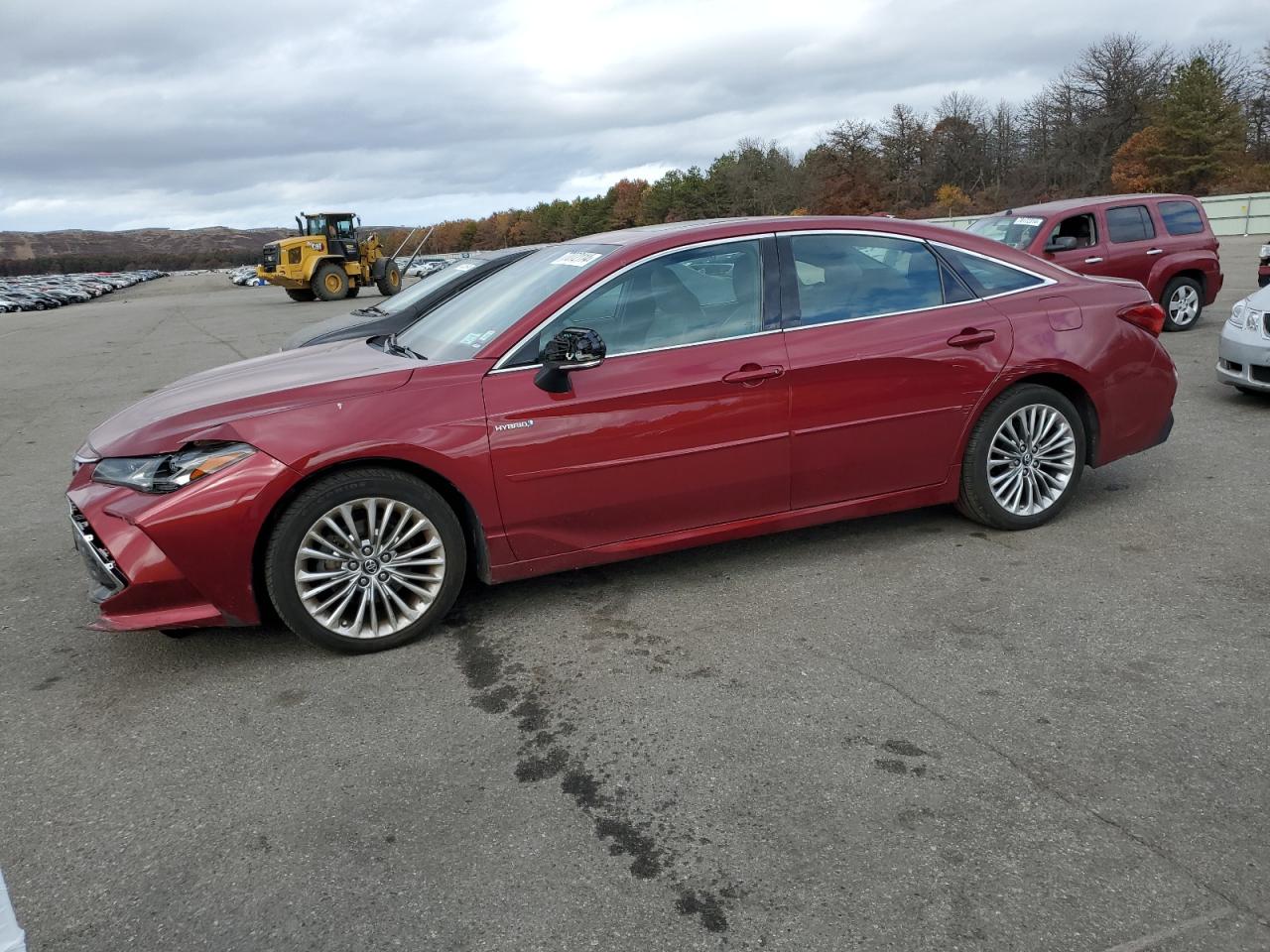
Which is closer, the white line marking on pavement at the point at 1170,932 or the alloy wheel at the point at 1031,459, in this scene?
the white line marking on pavement at the point at 1170,932

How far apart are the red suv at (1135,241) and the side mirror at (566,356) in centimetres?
858

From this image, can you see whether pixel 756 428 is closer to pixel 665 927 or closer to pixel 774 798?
Result: pixel 774 798

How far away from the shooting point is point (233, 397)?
13.8 feet

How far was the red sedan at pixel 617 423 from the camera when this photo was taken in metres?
3.92

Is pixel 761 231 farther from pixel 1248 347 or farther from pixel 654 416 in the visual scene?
pixel 1248 347

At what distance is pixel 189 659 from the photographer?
4191 mm

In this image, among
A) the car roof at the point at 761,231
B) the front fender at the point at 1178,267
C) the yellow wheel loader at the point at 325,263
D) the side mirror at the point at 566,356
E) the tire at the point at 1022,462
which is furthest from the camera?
the yellow wheel loader at the point at 325,263

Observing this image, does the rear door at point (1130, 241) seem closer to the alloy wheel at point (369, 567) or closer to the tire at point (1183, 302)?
the tire at point (1183, 302)

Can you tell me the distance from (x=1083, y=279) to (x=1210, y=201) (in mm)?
37090

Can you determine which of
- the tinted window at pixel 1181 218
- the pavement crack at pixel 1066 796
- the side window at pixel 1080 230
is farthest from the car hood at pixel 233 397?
the tinted window at pixel 1181 218

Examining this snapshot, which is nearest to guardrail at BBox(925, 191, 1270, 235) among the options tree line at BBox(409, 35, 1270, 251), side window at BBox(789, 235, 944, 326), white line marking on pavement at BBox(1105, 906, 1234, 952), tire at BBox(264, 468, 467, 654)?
tree line at BBox(409, 35, 1270, 251)

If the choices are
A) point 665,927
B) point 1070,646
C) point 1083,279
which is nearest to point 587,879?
point 665,927

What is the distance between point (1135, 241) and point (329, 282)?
27704 millimetres

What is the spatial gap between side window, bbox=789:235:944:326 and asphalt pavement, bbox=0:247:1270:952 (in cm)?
120
